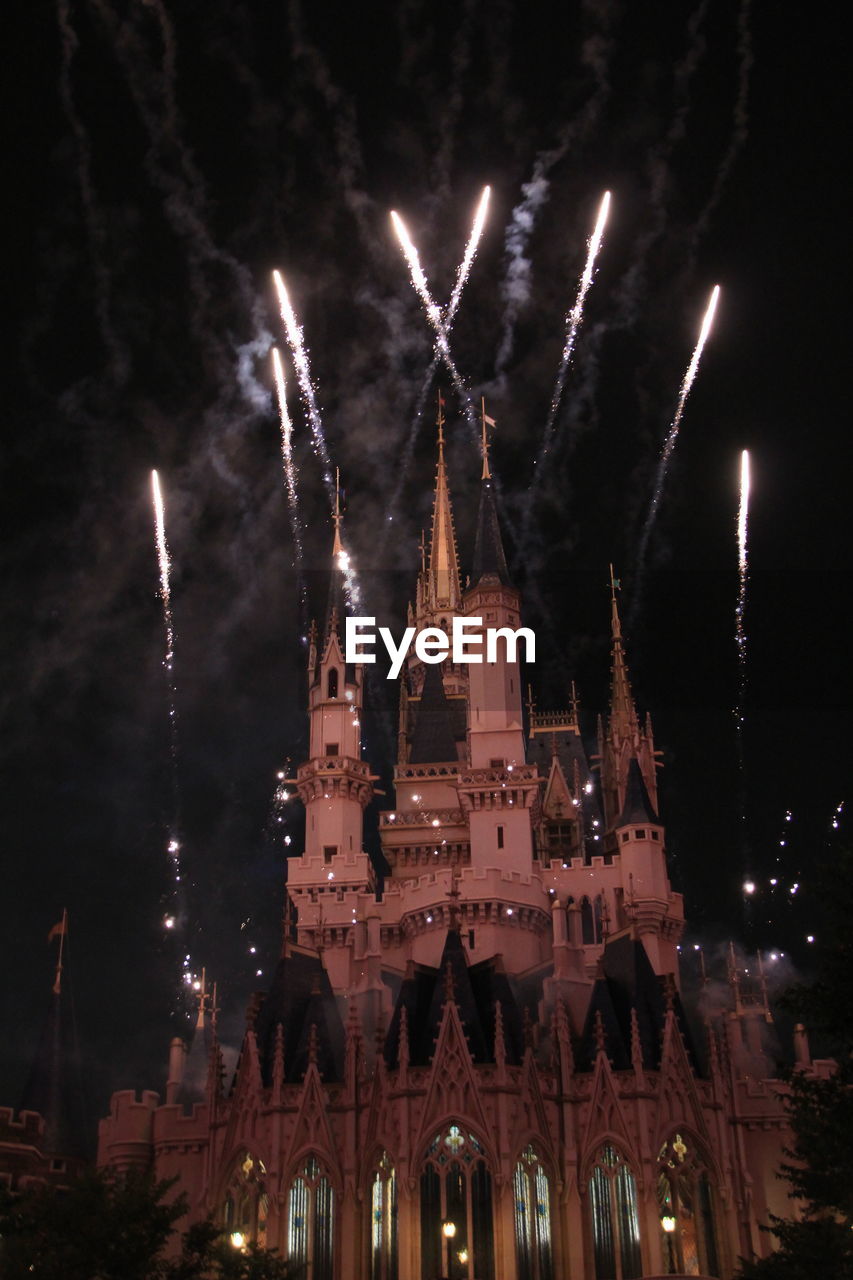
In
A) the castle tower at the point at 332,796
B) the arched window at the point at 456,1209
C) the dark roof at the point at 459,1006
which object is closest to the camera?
the arched window at the point at 456,1209

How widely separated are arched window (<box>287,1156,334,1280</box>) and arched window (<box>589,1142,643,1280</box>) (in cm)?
792

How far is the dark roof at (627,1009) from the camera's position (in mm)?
48531

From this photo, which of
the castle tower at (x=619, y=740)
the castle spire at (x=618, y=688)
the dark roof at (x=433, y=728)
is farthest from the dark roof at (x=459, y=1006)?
the dark roof at (x=433, y=728)

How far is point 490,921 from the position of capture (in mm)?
63375

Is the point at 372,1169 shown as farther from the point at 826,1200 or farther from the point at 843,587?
the point at 843,587

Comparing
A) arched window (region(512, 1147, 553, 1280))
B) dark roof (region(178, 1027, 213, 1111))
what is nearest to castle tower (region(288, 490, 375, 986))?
dark roof (region(178, 1027, 213, 1111))

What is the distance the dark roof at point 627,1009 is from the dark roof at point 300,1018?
26.7 feet

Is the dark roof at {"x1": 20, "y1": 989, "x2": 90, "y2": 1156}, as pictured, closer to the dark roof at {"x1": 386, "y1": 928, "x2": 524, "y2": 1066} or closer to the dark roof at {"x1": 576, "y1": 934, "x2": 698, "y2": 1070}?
the dark roof at {"x1": 386, "y1": 928, "x2": 524, "y2": 1066}

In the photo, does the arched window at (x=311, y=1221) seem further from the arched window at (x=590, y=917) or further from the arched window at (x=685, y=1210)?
the arched window at (x=590, y=917)

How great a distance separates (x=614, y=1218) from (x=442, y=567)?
65.6 meters

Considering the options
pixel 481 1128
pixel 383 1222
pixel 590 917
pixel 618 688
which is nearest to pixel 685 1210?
pixel 481 1128

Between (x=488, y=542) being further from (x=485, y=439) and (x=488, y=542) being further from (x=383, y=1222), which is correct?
(x=383, y=1222)

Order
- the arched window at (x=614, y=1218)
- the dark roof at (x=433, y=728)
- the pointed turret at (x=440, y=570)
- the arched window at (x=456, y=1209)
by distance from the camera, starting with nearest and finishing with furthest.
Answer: the arched window at (x=456, y=1209)
the arched window at (x=614, y=1218)
the dark roof at (x=433, y=728)
the pointed turret at (x=440, y=570)

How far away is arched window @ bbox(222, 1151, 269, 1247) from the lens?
46.4 meters
